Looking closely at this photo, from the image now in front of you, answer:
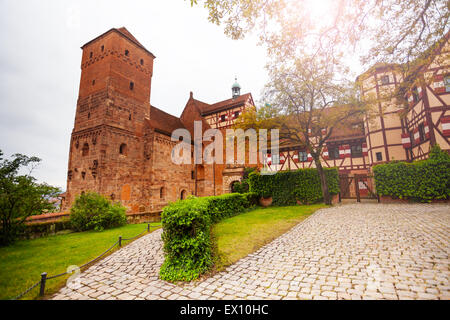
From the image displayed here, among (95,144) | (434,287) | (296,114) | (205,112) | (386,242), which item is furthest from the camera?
(205,112)

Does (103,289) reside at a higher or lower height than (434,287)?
lower

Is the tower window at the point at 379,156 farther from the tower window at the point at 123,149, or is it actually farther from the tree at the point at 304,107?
the tower window at the point at 123,149

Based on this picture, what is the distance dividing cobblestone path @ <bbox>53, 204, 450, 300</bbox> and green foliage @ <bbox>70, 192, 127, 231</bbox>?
529 centimetres

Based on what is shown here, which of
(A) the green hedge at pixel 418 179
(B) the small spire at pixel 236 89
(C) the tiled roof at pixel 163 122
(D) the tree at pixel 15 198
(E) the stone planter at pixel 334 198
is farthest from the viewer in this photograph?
(B) the small spire at pixel 236 89

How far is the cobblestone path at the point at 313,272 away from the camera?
3.15 metres


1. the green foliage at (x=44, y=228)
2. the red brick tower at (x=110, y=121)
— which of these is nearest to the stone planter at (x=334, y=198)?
the green foliage at (x=44, y=228)

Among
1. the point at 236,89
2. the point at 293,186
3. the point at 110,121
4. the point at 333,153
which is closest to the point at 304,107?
the point at 293,186

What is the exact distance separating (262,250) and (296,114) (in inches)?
421

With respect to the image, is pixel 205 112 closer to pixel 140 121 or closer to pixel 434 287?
pixel 140 121

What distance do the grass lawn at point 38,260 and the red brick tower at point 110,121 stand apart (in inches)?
441

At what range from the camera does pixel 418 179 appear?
12.0 metres

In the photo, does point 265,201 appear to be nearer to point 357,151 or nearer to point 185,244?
point 185,244
